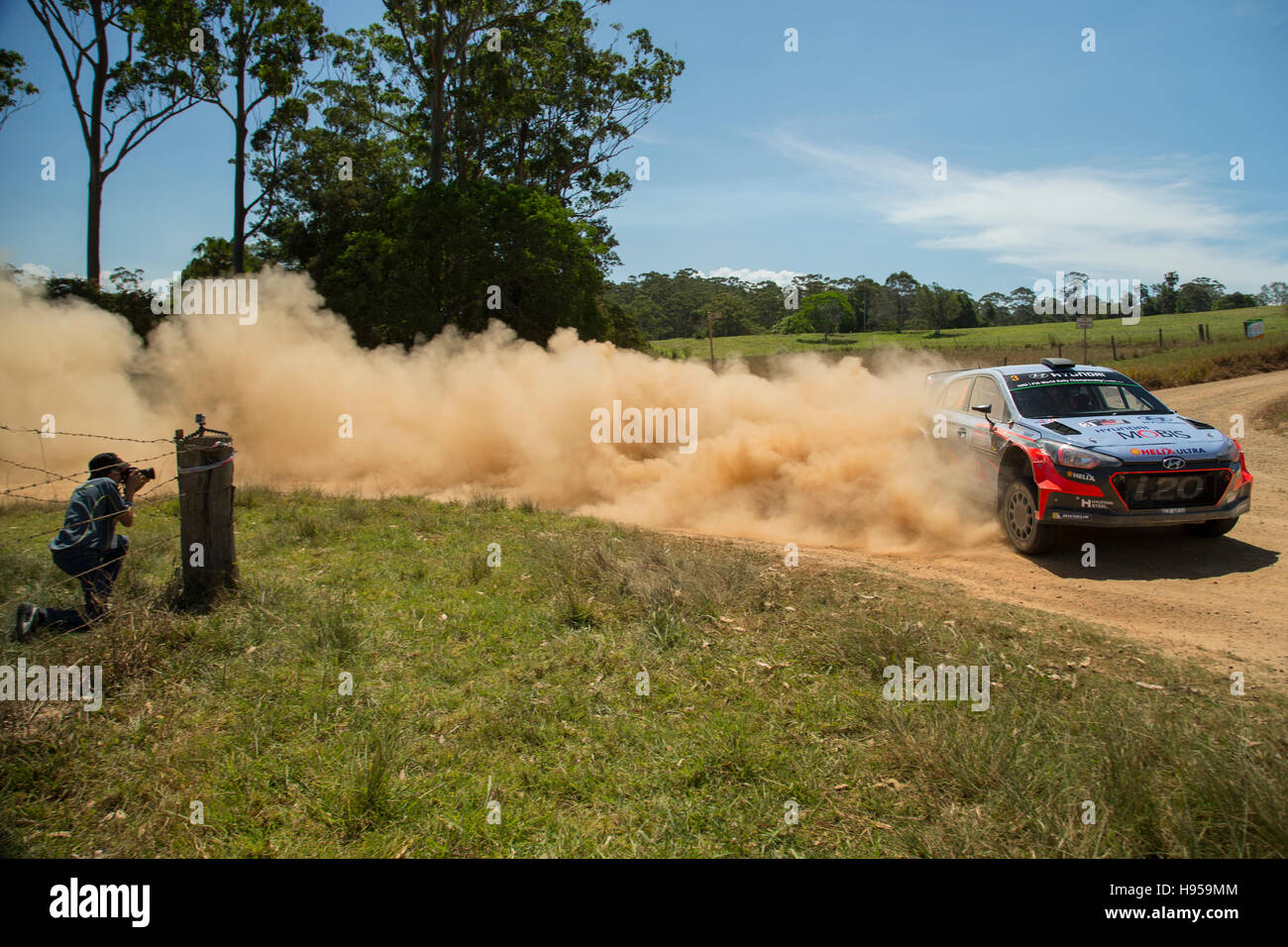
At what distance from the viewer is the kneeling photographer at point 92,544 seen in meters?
5.73

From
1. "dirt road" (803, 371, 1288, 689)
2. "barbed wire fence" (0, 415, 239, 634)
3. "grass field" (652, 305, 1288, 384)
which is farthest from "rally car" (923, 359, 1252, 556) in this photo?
"grass field" (652, 305, 1288, 384)

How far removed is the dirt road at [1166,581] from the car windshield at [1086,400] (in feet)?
4.71

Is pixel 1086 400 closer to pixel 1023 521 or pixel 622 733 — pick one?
pixel 1023 521

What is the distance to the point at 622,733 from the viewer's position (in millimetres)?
4543

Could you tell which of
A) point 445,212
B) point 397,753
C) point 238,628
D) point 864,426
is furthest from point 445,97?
point 397,753

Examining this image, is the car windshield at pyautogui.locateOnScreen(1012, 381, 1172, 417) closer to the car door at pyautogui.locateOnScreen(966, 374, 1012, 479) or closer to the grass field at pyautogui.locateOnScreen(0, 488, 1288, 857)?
the car door at pyautogui.locateOnScreen(966, 374, 1012, 479)

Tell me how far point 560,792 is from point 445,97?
34.2m

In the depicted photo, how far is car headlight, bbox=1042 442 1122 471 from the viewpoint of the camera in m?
7.85

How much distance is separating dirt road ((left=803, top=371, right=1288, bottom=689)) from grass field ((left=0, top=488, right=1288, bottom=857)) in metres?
0.71

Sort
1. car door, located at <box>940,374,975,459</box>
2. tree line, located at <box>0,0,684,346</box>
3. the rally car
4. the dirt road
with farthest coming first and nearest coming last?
1. tree line, located at <box>0,0,684,346</box>
2. car door, located at <box>940,374,975,459</box>
3. the rally car
4. the dirt road

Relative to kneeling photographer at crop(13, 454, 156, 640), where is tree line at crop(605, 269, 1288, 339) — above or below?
above

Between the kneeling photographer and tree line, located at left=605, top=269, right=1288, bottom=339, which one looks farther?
tree line, located at left=605, top=269, right=1288, bottom=339

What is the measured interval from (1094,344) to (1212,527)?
1657 inches

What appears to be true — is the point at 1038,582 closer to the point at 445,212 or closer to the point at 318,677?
the point at 318,677
